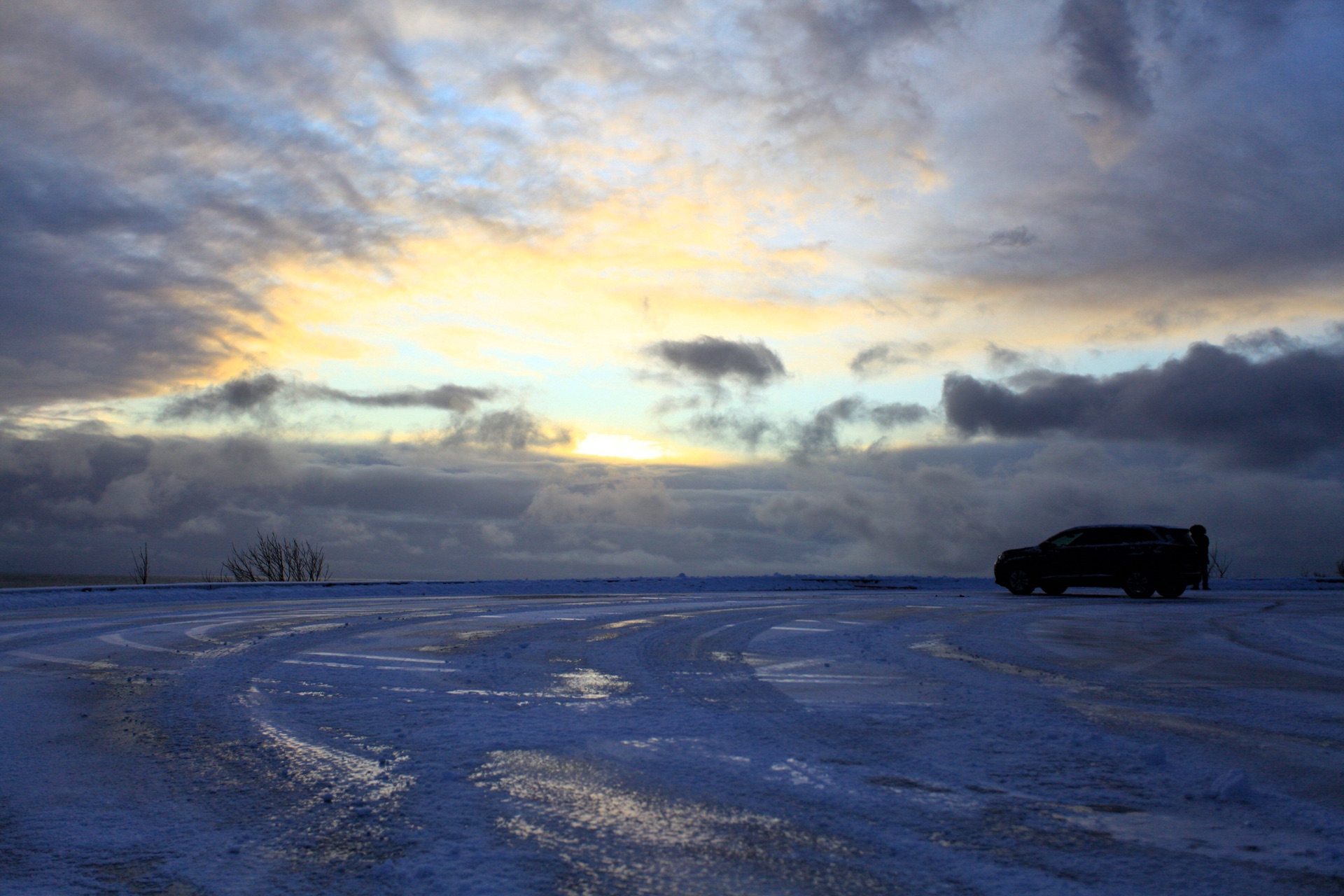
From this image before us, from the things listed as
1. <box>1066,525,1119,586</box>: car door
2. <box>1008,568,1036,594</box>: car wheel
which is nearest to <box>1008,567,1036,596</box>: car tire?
<box>1008,568,1036,594</box>: car wheel

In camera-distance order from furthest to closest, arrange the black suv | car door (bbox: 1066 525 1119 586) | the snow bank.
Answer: car door (bbox: 1066 525 1119 586), the black suv, the snow bank

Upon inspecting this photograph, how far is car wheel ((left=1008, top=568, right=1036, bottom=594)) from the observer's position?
2625 cm

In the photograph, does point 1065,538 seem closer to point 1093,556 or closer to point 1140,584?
point 1093,556

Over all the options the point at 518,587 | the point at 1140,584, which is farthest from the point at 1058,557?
the point at 518,587

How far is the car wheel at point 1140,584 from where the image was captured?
25016mm

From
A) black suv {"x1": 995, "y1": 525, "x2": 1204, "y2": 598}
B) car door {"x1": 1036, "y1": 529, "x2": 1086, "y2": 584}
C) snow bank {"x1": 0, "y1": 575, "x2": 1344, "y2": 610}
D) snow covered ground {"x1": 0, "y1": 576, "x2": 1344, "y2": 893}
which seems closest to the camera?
snow covered ground {"x1": 0, "y1": 576, "x2": 1344, "y2": 893}

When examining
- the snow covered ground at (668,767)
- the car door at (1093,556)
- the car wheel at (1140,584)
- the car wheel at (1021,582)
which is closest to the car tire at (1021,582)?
the car wheel at (1021,582)

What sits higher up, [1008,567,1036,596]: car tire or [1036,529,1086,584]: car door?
[1036,529,1086,584]: car door

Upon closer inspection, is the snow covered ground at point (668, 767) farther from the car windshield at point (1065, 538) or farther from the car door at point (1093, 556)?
the car windshield at point (1065, 538)

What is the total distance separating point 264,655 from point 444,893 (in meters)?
7.54

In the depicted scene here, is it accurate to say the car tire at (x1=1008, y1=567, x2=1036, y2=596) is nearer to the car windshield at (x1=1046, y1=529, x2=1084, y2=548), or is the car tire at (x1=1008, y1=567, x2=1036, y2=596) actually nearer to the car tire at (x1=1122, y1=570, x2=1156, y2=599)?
the car windshield at (x1=1046, y1=529, x2=1084, y2=548)

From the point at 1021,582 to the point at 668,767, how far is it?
23.2 m

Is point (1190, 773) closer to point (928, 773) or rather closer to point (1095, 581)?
point (928, 773)

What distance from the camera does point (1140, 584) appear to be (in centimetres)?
2511
